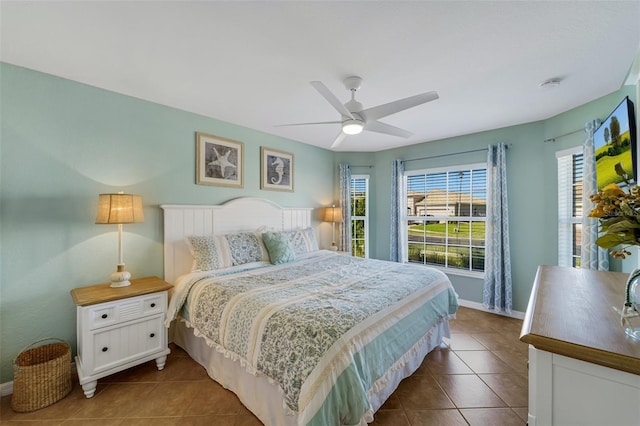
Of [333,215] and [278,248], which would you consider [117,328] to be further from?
[333,215]

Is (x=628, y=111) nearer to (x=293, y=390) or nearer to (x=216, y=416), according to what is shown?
(x=293, y=390)

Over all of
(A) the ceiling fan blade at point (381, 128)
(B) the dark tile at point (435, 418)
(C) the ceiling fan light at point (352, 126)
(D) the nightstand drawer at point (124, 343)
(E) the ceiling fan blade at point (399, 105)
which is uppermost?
(E) the ceiling fan blade at point (399, 105)

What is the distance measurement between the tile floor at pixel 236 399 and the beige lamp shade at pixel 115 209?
1.37 meters

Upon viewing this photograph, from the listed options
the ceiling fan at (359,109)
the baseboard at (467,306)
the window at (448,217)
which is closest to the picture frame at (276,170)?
the ceiling fan at (359,109)

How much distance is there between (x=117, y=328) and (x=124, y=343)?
15 centimetres

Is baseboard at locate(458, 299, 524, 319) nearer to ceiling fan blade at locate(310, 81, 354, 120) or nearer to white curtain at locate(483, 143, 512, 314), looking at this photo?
white curtain at locate(483, 143, 512, 314)

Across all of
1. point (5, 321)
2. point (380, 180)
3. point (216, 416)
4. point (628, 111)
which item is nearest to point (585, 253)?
point (628, 111)

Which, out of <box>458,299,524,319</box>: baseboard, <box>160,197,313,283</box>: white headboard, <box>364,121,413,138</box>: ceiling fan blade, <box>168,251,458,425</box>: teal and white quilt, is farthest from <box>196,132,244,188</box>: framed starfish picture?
<box>458,299,524,319</box>: baseboard

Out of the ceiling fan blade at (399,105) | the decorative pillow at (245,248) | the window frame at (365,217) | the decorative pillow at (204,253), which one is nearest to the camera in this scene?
the ceiling fan blade at (399,105)

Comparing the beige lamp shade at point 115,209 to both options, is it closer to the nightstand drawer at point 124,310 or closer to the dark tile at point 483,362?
the nightstand drawer at point 124,310

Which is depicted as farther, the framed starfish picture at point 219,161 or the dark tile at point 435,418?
the framed starfish picture at point 219,161

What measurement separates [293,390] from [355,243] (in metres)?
3.73

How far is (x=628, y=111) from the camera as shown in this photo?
5.91ft

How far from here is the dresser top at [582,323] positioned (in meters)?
0.80
